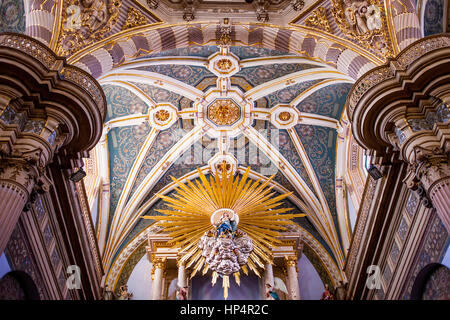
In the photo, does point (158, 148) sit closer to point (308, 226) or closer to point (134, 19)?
point (134, 19)

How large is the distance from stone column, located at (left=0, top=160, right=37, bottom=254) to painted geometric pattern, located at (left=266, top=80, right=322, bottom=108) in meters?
8.22

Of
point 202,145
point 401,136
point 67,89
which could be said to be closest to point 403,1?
point 401,136

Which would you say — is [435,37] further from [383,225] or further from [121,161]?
[121,161]

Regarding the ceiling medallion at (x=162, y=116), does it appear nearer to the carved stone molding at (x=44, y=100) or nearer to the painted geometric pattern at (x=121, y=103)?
the painted geometric pattern at (x=121, y=103)

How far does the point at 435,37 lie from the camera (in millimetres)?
6629

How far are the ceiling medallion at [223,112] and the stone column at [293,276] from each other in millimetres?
4388

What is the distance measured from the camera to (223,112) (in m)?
13.0

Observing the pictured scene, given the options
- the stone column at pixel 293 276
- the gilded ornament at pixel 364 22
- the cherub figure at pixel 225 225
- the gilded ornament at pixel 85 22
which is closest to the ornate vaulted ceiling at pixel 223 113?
the gilded ornament at pixel 364 22

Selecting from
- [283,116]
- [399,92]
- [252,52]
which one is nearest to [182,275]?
[283,116]

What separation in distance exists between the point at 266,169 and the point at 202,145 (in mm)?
2159

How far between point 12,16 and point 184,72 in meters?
5.09

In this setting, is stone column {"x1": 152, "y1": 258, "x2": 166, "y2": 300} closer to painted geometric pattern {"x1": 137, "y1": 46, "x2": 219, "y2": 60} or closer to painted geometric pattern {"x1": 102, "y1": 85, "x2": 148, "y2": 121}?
painted geometric pattern {"x1": 102, "y1": 85, "x2": 148, "y2": 121}

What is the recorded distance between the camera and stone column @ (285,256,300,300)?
1091cm

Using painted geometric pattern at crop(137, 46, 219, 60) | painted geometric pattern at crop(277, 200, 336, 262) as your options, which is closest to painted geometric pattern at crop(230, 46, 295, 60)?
painted geometric pattern at crop(137, 46, 219, 60)
